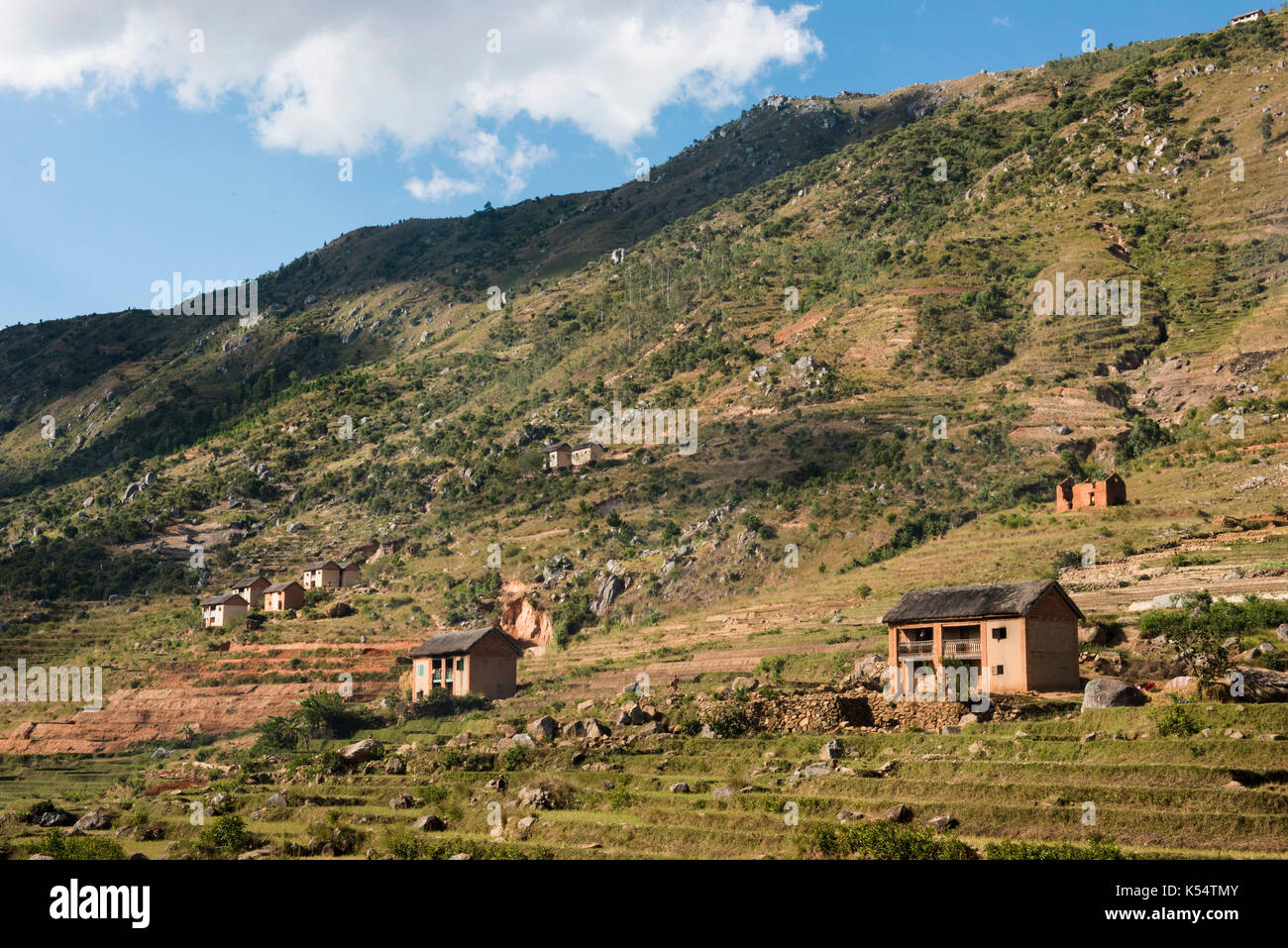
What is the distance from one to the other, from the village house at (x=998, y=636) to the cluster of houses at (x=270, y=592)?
59.1 m

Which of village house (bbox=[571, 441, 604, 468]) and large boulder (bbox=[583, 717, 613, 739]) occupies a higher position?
village house (bbox=[571, 441, 604, 468])

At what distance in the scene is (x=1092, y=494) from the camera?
71.4 metres

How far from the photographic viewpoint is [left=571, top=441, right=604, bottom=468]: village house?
4124 inches

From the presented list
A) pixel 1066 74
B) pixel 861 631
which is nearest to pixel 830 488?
pixel 861 631

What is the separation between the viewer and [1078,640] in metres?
43.8

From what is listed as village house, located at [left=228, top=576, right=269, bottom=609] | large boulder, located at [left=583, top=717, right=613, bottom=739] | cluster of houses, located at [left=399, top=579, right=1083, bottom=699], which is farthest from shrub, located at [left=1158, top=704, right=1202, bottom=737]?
village house, located at [left=228, top=576, right=269, bottom=609]

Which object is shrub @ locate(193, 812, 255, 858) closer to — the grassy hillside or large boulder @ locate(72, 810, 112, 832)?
the grassy hillside

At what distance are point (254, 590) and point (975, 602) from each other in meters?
66.8

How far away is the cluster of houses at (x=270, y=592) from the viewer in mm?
86562

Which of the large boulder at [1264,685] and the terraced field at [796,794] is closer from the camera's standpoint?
the terraced field at [796,794]

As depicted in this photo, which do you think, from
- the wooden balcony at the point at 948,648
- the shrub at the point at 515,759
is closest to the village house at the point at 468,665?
the shrub at the point at 515,759

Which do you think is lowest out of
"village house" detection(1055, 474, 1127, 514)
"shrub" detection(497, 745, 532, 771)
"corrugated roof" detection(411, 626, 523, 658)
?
"shrub" detection(497, 745, 532, 771)

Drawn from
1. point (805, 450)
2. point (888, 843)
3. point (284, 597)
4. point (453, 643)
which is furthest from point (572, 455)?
point (888, 843)

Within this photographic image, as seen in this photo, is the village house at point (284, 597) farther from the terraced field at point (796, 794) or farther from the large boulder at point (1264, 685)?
the large boulder at point (1264, 685)
